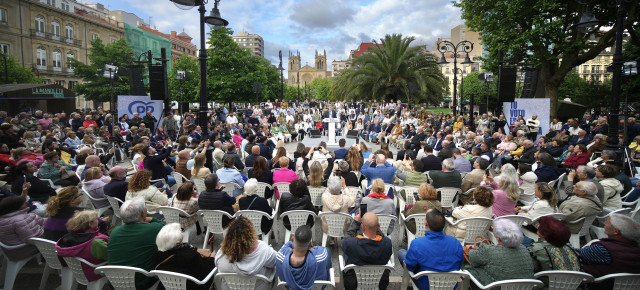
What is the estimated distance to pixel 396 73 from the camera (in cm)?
2684

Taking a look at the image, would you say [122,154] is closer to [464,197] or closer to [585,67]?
[464,197]

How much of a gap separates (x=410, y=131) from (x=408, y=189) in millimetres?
A: 8032

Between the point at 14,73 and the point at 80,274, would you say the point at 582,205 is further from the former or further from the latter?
the point at 14,73

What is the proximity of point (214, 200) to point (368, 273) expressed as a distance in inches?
88.7

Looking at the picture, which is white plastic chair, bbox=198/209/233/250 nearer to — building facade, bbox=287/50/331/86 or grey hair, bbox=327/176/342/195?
grey hair, bbox=327/176/342/195

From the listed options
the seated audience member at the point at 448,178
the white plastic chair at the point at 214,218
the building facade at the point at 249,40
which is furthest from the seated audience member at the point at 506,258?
the building facade at the point at 249,40

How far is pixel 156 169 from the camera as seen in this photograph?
6.16 meters

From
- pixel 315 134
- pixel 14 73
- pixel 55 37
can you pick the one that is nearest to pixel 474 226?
pixel 315 134

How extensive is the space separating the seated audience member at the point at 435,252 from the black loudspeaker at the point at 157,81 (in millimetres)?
11243

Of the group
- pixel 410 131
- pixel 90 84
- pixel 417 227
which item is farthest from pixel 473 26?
pixel 90 84

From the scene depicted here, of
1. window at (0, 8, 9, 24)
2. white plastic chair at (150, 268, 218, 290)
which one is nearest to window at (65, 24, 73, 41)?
window at (0, 8, 9, 24)

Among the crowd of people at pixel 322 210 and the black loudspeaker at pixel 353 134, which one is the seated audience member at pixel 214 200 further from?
the black loudspeaker at pixel 353 134

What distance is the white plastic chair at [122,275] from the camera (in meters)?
2.64

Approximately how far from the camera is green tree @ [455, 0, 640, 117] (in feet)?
49.4
